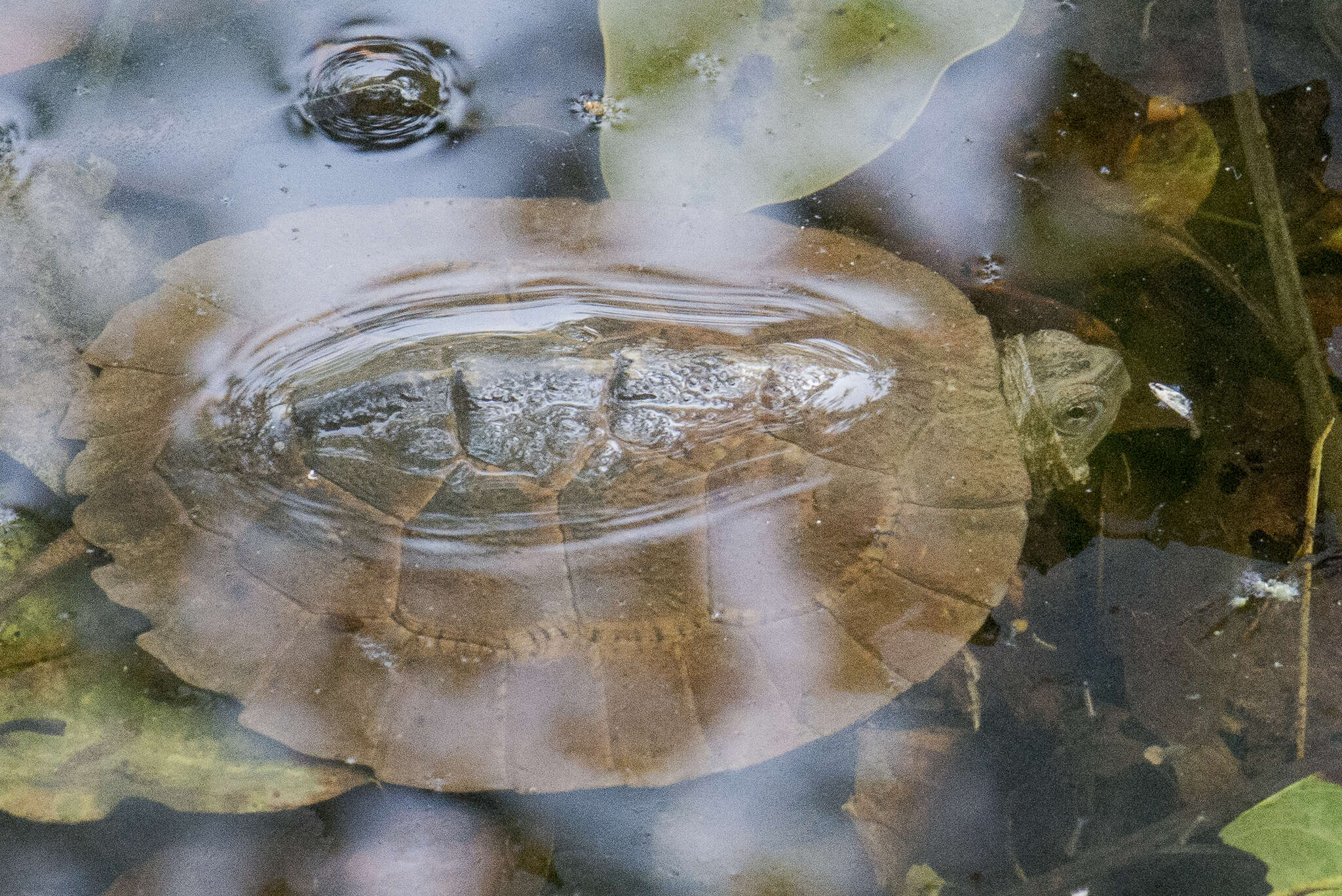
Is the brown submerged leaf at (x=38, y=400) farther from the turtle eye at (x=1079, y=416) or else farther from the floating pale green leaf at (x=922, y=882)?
the turtle eye at (x=1079, y=416)

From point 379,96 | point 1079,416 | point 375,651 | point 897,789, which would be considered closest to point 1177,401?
point 1079,416

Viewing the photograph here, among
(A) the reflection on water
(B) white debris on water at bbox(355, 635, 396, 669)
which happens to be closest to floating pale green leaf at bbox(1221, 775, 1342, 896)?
(A) the reflection on water

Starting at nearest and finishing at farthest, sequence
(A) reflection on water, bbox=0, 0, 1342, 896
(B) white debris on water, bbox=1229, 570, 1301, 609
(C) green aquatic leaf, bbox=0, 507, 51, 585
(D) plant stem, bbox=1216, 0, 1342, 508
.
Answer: (A) reflection on water, bbox=0, 0, 1342, 896 < (C) green aquatic leaf, bbox=0, 507, 51, 585 < (B) white debris on water, bbox=1229, 570, 1301, 609 < (D) plant stem, bbox=1216, 0, 1342, 508

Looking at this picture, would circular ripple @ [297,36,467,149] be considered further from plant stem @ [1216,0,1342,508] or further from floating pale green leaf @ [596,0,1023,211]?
plant stem @ [1216,0,1342,508]

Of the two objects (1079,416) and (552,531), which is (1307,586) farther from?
(552,531)

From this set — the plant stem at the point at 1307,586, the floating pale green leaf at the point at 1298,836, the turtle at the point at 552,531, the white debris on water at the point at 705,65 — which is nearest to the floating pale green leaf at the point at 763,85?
the white debris on water at the point at 705,65

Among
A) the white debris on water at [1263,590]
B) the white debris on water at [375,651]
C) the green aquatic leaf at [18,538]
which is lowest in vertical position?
the green aquatic leaf at [18,538]
